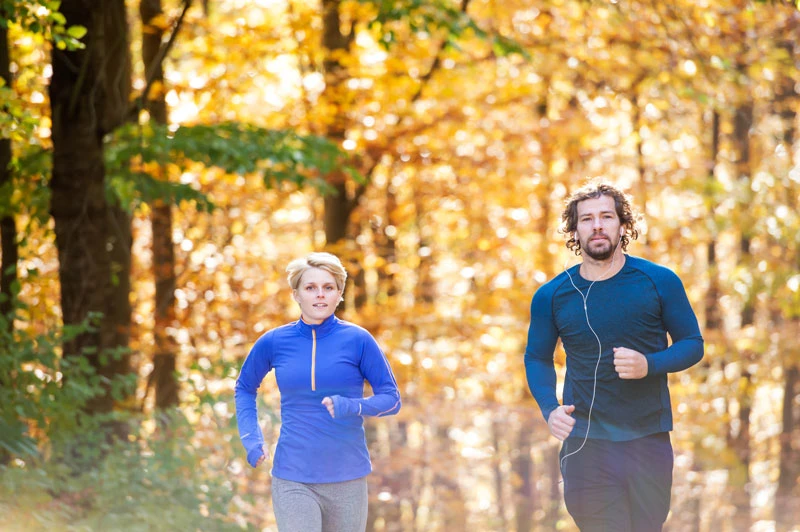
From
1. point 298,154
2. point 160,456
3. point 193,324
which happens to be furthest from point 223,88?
point 160,456

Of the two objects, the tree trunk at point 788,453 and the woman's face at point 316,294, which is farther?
the tree trunk at point 788,453

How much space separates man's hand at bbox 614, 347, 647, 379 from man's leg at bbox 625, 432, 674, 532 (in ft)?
1.34

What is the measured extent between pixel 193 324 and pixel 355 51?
5194 mm

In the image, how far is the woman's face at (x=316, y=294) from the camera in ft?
14.6

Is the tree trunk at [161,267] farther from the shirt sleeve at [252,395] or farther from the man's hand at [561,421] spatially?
the man's hand at [561,421]

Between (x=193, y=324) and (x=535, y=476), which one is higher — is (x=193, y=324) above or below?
above

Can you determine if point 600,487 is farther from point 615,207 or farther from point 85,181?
point 85,181

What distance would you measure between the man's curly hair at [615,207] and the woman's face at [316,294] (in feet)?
3.64

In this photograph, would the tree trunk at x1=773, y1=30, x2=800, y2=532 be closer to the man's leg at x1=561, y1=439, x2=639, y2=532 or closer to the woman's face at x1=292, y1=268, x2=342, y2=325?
the man's leg at x1=561, y1=439, x2=639, y2=532

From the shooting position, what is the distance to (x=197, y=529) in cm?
836

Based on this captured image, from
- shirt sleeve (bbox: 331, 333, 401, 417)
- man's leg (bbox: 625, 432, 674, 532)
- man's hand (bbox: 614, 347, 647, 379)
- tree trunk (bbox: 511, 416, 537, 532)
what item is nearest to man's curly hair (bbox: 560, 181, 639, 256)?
man's hand (bbox: 614, 347, 647, 379)

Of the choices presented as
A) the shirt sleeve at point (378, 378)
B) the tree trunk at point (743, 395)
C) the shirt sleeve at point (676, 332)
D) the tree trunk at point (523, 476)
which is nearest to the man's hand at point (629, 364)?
the shirt sleeve at point (676, 332)

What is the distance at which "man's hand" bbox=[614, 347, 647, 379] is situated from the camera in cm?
416

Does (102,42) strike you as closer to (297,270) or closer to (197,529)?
(197,529)
